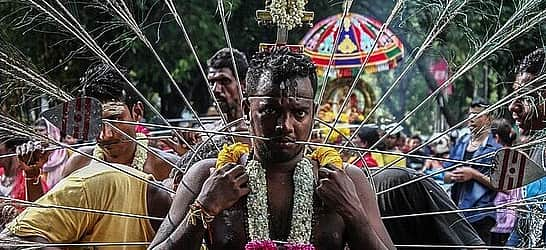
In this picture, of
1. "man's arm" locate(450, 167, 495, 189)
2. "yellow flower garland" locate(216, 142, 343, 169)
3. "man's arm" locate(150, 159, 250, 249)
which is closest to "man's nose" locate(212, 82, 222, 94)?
"yellow flower garland" locate(216, 142, 343, 169)

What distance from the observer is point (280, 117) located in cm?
324

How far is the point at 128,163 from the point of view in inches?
191

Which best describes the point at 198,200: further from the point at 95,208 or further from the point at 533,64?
the point at 533,64

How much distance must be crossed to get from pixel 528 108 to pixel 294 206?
155cm

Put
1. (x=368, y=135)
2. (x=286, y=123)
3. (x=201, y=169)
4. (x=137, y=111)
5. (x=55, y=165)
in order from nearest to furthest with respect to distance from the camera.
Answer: (x=286, y=123), (x=201, y=169), (x=137, y=111), (x=55, y=165), (x=368, y=135)

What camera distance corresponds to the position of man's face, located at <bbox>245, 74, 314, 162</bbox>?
3242 mm

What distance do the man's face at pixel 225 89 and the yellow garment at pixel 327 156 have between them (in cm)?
162

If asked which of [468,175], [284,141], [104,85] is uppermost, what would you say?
[104,85]

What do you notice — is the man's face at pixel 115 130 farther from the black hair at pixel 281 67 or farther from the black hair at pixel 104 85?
the black hair at pixel 281 67

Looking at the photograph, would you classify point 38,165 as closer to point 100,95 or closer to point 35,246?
point 100,95

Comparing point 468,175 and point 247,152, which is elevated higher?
point 247,152

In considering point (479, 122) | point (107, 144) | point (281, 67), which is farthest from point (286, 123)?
point (479, 122)

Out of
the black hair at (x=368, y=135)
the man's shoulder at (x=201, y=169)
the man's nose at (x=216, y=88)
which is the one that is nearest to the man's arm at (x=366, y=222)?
the man's shoulder at (x=201, y=169)

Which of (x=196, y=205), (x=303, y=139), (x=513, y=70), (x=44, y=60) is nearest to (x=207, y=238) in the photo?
(x=196, y=205)
